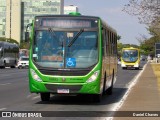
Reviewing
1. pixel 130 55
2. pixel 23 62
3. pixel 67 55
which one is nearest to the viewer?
pixel 67 55

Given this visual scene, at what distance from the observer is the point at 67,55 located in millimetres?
17078

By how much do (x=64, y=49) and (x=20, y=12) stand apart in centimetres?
13607

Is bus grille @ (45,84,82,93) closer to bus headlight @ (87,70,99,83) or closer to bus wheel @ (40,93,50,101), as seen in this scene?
bus headlight @ (87,70,99,83)

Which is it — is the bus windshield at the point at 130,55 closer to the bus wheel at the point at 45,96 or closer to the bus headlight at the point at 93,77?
the bus wheel at the point at 45,96

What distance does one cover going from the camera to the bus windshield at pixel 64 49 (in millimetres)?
16953

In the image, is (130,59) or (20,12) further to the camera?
(20,12)

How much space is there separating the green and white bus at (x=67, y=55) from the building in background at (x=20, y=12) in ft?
423

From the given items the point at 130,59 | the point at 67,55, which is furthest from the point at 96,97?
the point at 130,59

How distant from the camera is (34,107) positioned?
52.4 ft

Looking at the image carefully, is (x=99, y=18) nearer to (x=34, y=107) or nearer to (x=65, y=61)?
(x=65, y=61)

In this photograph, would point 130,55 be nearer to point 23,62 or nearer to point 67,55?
point 23,62

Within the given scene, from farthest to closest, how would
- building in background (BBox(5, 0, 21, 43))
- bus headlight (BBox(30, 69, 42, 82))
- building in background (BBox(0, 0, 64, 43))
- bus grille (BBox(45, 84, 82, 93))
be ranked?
building in background (BBox(5, 0, 21, 43)), building in background (BBox(0, 0, 64, 43)), bus headlight (BBox(30, 69, 42, 82)), bus grille (BBox(45, 84, 82, 93))

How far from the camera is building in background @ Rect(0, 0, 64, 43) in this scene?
147 meters

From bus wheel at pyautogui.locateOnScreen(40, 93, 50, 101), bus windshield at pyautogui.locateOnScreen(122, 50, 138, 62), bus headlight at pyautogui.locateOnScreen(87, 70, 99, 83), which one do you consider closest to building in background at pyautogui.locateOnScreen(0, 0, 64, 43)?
bus windshield at pyautogui.locateOnScreen(122, 50, 138, 62)
